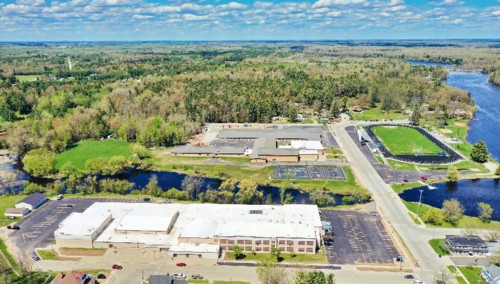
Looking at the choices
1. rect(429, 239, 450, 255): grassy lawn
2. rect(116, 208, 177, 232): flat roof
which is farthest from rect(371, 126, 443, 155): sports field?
rect(116, 208, 177, 232): flat roof

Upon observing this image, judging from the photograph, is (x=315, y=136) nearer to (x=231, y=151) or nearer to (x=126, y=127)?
(x=231, y=151)

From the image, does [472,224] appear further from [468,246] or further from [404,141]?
[404,141]

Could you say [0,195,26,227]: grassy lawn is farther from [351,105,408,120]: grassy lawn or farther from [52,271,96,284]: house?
[351,105,408,120]: grassy lawn

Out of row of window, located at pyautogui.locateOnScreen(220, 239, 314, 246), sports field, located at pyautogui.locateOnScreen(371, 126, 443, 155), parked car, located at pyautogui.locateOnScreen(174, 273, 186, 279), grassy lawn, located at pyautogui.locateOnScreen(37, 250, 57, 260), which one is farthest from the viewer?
sports field, located at pyautogui.locateOnScreen(371, 126, 443, 155)

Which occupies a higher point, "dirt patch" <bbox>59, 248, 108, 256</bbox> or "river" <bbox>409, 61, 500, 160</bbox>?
"river" <bbox>409, 61, 500, 160</bbox>

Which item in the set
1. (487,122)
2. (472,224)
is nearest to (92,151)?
(472,224)

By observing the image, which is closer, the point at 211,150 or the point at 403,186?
the point at 403,186
